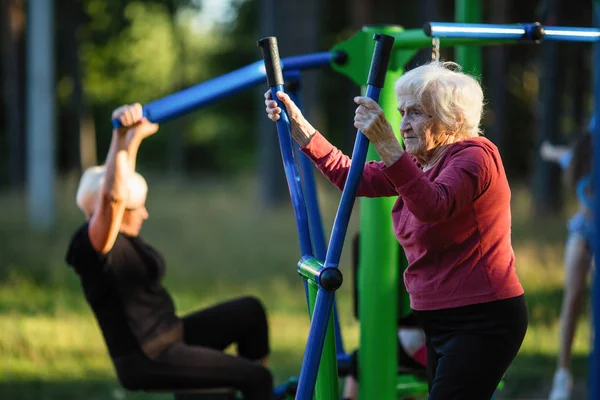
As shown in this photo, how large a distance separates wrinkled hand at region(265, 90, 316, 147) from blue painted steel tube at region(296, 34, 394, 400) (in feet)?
0.69

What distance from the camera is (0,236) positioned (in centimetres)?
1045

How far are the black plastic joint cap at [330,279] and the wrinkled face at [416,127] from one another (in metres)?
0.39

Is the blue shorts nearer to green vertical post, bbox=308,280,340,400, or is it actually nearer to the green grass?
the green grass

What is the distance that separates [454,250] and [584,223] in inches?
92.1

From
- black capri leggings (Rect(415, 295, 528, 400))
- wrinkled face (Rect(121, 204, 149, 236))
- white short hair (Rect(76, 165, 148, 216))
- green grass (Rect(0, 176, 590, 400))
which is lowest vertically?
green grass (Rect(0, 176, 590, 400))

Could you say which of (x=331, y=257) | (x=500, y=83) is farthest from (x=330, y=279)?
(x=500, y=83)

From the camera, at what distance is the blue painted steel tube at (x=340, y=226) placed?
232 cm

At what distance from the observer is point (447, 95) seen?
8.01 feet

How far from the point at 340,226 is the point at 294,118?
338 mm

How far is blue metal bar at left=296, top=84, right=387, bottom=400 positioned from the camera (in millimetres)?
2357

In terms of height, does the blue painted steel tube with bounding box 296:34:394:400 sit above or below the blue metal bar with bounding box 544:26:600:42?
below

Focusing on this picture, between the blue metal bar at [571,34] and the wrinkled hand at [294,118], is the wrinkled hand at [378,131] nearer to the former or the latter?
the wrinkled hand at [294,118]

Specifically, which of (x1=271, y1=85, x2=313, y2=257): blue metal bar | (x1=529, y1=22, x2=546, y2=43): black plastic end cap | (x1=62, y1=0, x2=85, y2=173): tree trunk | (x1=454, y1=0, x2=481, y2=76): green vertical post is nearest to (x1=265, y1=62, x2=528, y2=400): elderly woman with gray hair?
(x1=271, y1=85, x2=313, y2=257): blue metal bar

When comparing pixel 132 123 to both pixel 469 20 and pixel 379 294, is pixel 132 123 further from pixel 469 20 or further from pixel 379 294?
pixel 469 20
